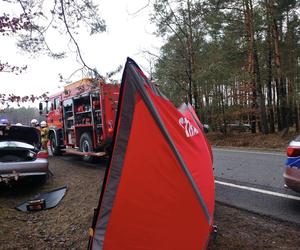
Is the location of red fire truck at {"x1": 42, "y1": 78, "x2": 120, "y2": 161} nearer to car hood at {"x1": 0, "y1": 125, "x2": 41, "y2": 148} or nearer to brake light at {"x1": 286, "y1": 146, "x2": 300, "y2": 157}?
car hood at {"x1": 0, "y1": 125, "x2": 41, "y2": 148}

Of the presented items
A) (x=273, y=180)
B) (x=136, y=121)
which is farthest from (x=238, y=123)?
(x=136, y=121)

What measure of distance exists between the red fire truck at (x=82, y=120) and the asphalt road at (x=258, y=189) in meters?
3.74

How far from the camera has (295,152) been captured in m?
5.79

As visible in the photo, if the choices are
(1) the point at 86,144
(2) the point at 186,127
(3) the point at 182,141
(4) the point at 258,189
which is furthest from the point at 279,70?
(3) the point at 182,141

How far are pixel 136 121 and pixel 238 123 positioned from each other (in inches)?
816

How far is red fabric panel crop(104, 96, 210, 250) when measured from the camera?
3113 millimetres

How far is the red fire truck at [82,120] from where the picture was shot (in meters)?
10.9

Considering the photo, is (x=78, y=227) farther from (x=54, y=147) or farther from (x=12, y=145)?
(x=54, y=147)

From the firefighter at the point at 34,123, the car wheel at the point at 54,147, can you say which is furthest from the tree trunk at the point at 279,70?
the firefighter at the point at 34,123

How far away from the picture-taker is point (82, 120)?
473 inches

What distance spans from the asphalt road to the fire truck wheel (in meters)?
4.30

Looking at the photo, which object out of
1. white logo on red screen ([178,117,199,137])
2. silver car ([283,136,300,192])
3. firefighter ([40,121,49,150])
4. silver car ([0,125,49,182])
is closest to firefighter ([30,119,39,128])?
firefighter ([40,121,49,150])

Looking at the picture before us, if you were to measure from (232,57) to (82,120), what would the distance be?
1326 centimetres

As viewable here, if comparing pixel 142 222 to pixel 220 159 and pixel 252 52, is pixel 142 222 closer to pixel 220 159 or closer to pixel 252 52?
pixel 220 159
